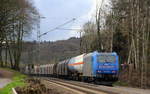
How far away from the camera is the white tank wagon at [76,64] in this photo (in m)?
60.5

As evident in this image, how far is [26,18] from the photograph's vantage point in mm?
81062

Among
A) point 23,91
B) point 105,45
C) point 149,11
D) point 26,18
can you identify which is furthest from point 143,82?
point 26,18

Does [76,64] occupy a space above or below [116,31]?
below

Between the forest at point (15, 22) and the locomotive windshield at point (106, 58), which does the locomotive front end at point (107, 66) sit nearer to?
the locomotive windshield at point (106, 58)

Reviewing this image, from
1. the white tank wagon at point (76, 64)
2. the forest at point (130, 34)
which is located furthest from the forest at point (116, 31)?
the white tank wagon at point (76, 64)

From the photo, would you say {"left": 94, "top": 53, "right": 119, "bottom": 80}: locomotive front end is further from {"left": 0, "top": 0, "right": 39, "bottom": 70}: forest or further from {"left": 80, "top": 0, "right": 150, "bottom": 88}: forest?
{"left": 0, "top": 0, "right": 39, "bottom": 70}: forest

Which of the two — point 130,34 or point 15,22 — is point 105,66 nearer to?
point 130,34

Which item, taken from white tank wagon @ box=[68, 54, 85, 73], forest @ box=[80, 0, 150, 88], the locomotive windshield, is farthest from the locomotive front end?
white tank wagon @ box=[68, 54, 85, 73]

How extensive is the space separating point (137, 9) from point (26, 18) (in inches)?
1307

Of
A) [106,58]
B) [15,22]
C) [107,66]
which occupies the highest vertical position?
[15,22]

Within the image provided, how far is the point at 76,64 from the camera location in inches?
2539

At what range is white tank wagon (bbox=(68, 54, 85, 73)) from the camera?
60.5 m

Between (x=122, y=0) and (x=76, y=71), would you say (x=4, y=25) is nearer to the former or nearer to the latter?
(x=76, y=71)

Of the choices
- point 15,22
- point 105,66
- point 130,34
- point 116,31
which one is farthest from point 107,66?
point 15,22
